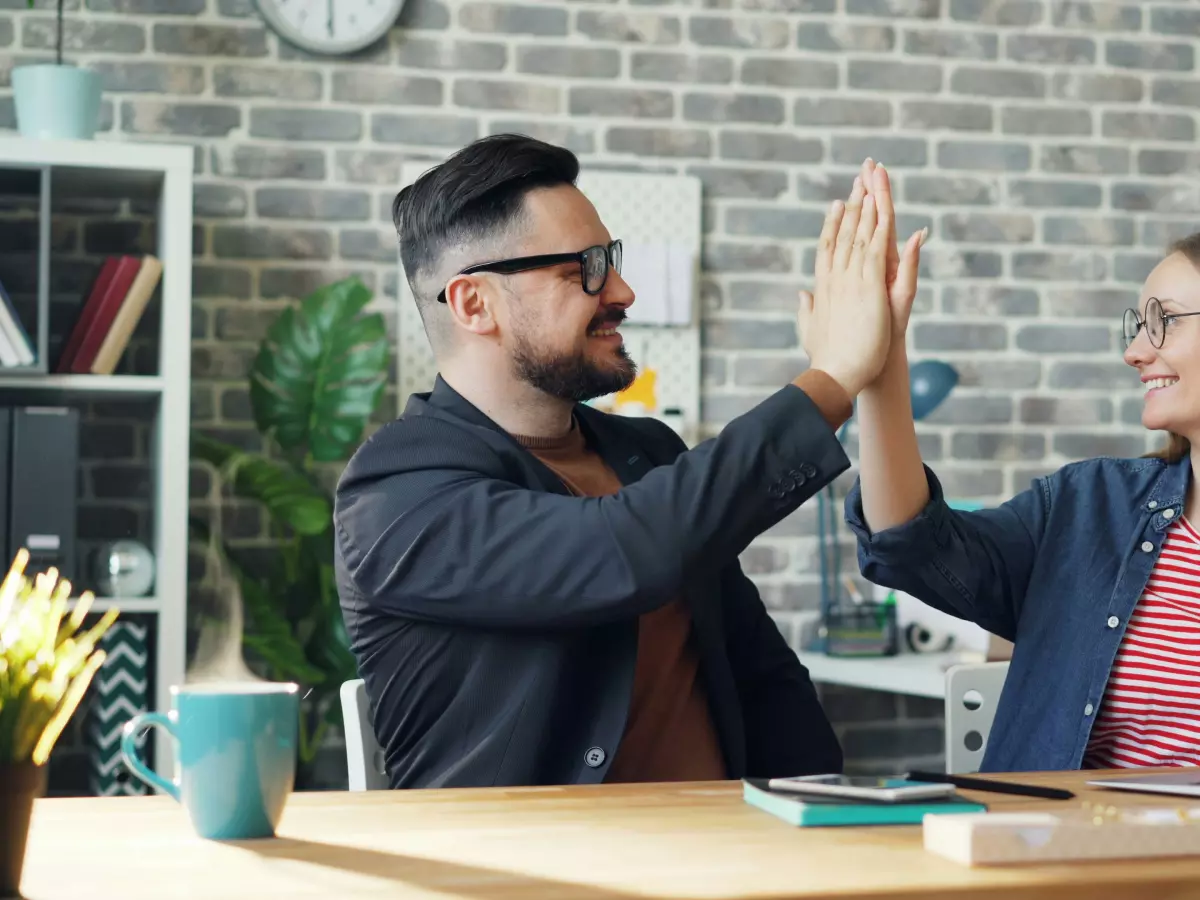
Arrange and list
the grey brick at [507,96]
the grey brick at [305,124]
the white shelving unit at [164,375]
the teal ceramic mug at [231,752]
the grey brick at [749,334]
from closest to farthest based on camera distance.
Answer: the teal ceramic mug at [231,752], the white shelving unit at [164,375], the grey brick at [305,124], the grey brick at [507,96], the grey brick at [749,334]

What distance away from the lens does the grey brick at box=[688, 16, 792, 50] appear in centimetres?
354

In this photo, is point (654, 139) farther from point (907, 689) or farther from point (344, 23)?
point (907, 689)

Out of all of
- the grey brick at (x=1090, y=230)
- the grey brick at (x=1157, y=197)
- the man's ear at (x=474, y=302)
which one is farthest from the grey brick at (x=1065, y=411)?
the man's ear at (x=474, y=302)

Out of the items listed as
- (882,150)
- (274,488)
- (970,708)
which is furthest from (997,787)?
(882,150)

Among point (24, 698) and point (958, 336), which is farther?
point (958, 336)

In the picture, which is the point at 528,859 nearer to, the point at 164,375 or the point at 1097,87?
the point at 164,375

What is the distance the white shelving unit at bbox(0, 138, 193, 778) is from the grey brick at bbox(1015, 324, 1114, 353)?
2.09 m

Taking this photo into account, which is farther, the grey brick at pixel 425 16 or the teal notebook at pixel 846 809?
the grey brick at pixel 425 16

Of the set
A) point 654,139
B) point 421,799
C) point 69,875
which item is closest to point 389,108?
point 654,139

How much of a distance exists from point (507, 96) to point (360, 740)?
2083mm

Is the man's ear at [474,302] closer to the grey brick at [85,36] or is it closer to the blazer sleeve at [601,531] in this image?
the blazer sleeve at [601,531]

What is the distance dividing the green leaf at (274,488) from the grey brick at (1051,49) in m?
2.12

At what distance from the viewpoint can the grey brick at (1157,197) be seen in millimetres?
3789

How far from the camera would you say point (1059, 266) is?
3750 mm
